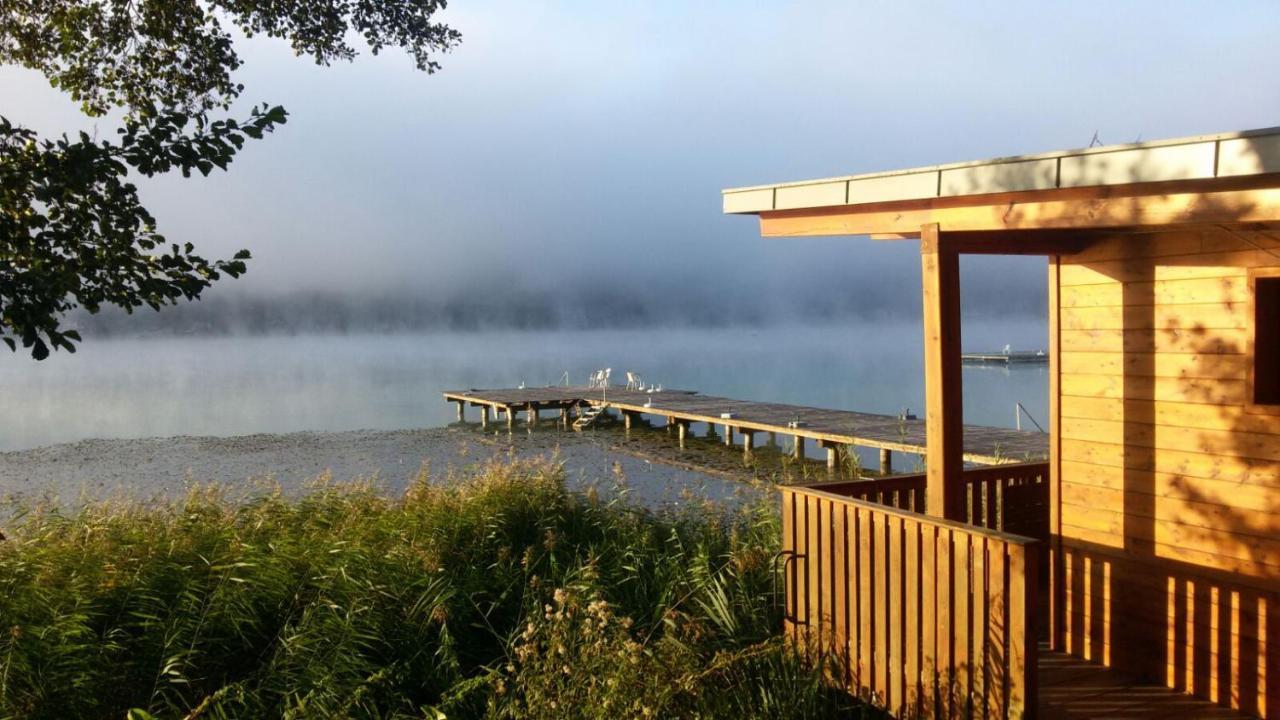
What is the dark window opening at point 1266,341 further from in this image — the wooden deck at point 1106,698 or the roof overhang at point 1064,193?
the wooden deck at point 1106,698

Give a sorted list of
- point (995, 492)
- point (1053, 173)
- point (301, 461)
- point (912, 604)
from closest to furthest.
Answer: point (1053, 173) < point (912, 604) < point (995, 492) < point (301, 461)

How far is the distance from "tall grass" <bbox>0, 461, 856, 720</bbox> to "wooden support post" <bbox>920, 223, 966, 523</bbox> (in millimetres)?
1278

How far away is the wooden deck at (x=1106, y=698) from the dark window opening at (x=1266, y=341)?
5.27 feet

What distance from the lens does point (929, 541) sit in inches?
187

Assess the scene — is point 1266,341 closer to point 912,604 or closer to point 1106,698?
point 1106,698

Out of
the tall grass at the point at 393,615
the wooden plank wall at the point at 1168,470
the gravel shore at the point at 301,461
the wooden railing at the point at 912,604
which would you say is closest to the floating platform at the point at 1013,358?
the gravel shore at the point at 301,461

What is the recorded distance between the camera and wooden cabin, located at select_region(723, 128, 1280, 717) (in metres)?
4.41

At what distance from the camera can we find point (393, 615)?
6.61 meters

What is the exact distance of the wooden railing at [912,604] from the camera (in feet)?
14.0

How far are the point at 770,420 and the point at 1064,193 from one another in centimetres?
2078

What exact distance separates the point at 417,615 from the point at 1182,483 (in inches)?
189

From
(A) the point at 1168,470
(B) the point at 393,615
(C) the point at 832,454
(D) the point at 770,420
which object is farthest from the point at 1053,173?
(D) the point at 770,420

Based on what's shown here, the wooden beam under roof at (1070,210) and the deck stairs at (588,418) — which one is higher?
the wooden beam under roof at (1070,210)

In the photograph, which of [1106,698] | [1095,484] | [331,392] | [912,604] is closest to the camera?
[912,604]
